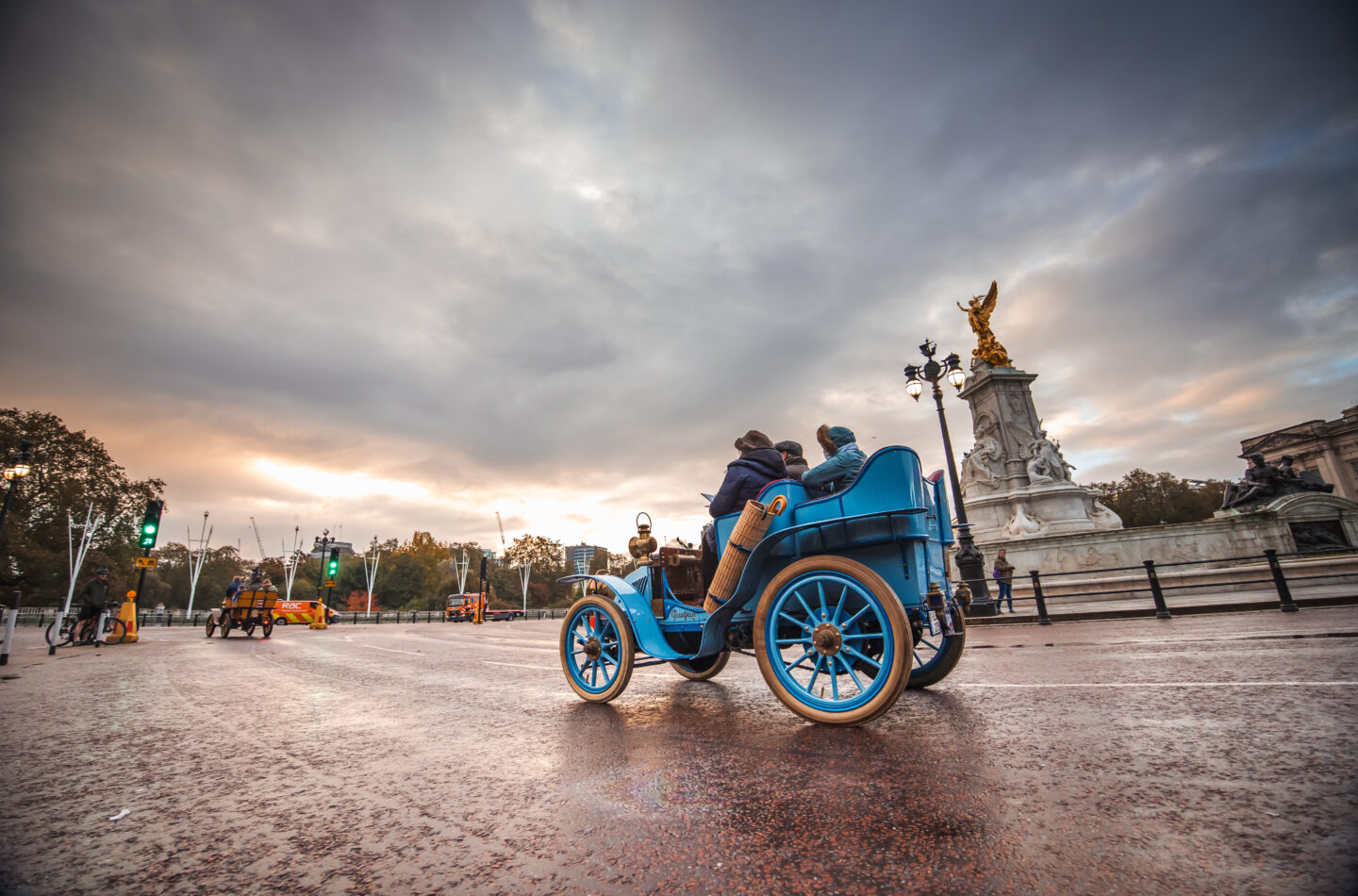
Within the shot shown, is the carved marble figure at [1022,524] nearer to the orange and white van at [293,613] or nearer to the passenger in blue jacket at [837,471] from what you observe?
the passenger in blue jacket at [837,471]

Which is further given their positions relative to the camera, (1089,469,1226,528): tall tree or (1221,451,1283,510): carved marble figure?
(1089,469,1226,528): tall tree

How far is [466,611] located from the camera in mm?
46688

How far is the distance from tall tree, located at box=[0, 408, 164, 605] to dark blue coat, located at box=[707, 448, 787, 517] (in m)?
54.2

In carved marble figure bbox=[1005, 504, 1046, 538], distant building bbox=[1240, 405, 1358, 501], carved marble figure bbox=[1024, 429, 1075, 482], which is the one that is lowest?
carved marble figure bbox=[1005, 504, 1046, 538]

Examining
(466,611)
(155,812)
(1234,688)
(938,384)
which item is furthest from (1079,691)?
(466,611)

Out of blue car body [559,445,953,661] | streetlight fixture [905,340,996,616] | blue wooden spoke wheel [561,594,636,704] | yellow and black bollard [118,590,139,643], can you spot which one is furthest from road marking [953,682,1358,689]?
yellow and black bollard [118,590,139,643]

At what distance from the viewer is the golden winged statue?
28430 mm

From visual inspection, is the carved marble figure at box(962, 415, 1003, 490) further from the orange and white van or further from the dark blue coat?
the orange and white van

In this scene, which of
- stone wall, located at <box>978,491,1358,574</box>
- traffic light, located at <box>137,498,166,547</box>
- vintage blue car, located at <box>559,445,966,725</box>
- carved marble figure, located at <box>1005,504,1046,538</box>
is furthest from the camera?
carved marble figure, located at <box>1005,504,1046,538</box>

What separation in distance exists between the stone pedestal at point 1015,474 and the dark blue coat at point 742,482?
2108 centimetres

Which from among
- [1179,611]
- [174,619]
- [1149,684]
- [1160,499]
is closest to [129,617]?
[1149,684]

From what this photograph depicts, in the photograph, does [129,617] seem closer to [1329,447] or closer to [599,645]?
[599,645]

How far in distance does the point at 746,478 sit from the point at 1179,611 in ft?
39.1

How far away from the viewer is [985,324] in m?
29.0
